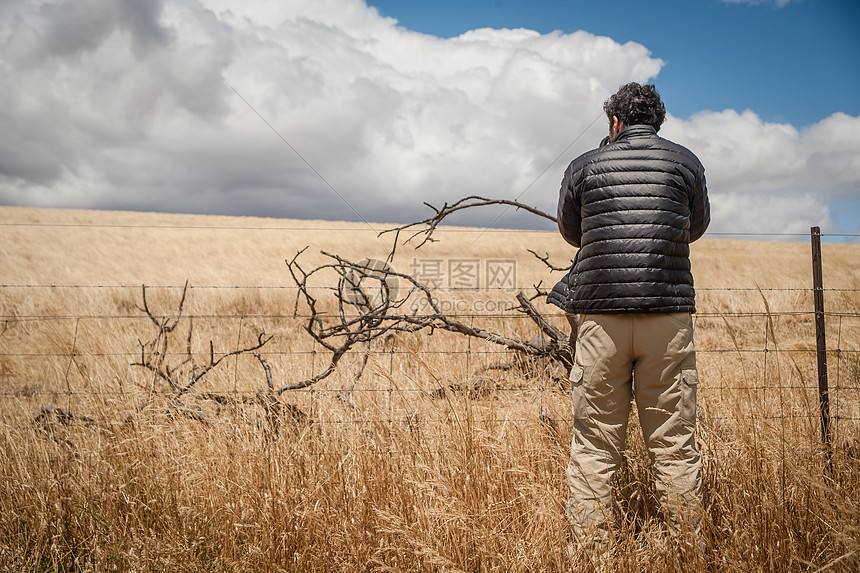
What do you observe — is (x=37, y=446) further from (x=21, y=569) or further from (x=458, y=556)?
(x=458, y=556)

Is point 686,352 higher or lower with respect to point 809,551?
higher

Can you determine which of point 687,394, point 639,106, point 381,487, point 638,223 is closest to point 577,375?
point 687,394

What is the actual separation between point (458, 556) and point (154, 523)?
1.69 meters

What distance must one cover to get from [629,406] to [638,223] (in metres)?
0.88

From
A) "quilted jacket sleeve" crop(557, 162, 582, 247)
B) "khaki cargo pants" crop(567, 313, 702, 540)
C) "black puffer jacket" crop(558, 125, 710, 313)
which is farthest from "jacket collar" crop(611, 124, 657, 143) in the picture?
"khaki cargo pants" crop(567, 313, 702, 540)

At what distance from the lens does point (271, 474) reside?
271cm

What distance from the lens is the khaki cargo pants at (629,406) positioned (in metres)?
2.28

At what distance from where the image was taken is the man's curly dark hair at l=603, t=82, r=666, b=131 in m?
2.46

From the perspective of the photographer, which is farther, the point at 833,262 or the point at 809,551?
the point at 833,262

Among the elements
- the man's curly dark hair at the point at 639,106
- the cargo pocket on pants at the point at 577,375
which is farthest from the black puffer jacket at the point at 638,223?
the cargo pocket on pants at the point at 577,375

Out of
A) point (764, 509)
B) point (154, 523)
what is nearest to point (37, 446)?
point (154, 523)

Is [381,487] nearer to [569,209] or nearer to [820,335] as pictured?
[569,209]

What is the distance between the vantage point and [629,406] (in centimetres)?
242

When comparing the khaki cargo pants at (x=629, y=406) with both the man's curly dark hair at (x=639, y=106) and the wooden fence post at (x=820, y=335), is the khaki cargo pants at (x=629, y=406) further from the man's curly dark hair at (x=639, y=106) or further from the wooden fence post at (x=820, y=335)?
the wooden fence post at (x=820, y=335)
